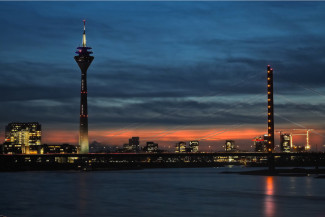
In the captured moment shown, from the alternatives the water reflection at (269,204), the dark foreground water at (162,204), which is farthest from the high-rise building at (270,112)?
the water reflection at (269,204)

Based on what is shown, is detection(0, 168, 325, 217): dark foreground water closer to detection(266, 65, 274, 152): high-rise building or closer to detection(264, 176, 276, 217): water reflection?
detection(264, 176, 276, 217): water reflection

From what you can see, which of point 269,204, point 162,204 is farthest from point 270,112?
point 162,204

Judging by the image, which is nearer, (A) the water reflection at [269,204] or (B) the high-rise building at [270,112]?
(A) the water reflection at [269,204]

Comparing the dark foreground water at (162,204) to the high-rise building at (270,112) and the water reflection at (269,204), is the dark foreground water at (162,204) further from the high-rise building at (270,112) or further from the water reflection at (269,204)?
the high-rise building at (270,112)

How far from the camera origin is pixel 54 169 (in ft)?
629

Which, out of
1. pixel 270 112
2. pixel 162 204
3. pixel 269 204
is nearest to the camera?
pixel 269 204

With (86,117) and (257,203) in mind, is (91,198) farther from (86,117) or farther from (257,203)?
(86,117)

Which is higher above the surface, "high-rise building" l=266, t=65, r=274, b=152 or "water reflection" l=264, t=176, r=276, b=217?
"high-rise building" l=266, t=65, r=274, b=152

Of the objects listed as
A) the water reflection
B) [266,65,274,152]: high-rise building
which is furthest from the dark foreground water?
[266,65,274,152]: high-rise building

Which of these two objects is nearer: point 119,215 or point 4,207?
point 119,215

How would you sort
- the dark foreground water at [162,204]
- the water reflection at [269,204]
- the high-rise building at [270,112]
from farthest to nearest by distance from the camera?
the high-rise building at [270,112] < the dark foreground water at [162,204] < the water reflection at [269,204]

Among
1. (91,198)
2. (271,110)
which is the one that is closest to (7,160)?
(271,110)

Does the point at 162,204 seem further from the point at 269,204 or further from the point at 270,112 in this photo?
the point at 270,112

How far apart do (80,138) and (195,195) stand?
403 feet
